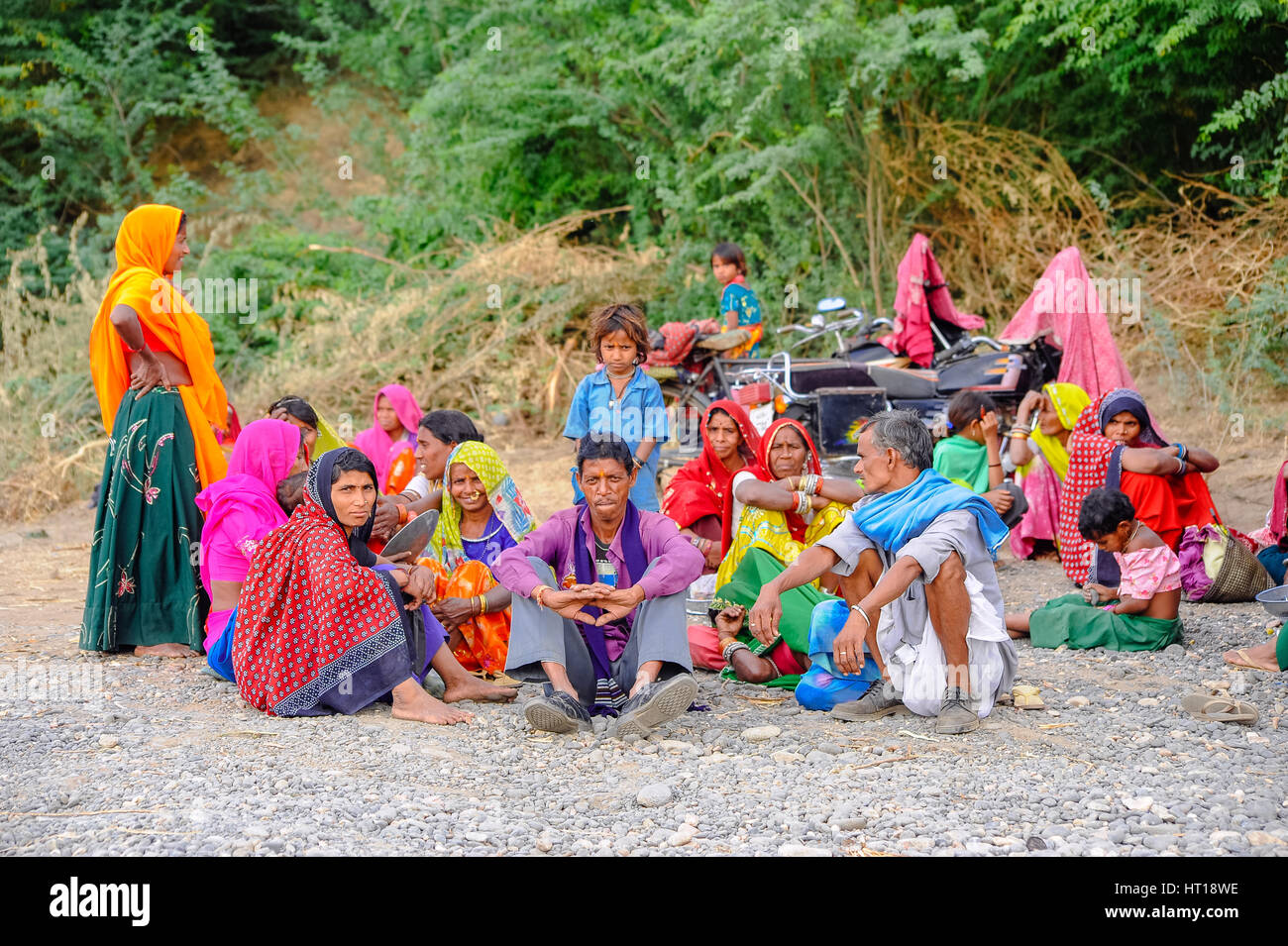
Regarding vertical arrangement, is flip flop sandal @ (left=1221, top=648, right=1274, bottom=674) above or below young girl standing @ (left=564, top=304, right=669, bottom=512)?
below

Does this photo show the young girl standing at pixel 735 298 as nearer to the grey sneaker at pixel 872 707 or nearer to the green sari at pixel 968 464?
the green sari at pixel 968 464

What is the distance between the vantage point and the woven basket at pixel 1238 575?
5438 millimetres

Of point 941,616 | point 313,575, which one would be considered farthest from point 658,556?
point 313,575

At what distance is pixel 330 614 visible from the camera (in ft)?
12.8

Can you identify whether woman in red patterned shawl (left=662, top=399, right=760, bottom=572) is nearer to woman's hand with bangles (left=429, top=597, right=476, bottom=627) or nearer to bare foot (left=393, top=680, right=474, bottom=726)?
woman's hand with bangles (left=429, top=597, right=476, bottom=627)

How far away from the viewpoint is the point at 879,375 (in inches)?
296

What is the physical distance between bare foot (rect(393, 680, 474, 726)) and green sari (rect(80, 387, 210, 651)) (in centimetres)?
146

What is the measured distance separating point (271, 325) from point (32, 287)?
3.86m

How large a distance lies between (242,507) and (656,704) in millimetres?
1950

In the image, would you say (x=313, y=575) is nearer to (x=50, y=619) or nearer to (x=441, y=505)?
(x=441, y=505)

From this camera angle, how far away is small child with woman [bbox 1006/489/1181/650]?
15.7 ft

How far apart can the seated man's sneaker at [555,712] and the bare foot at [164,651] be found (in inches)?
79.2
